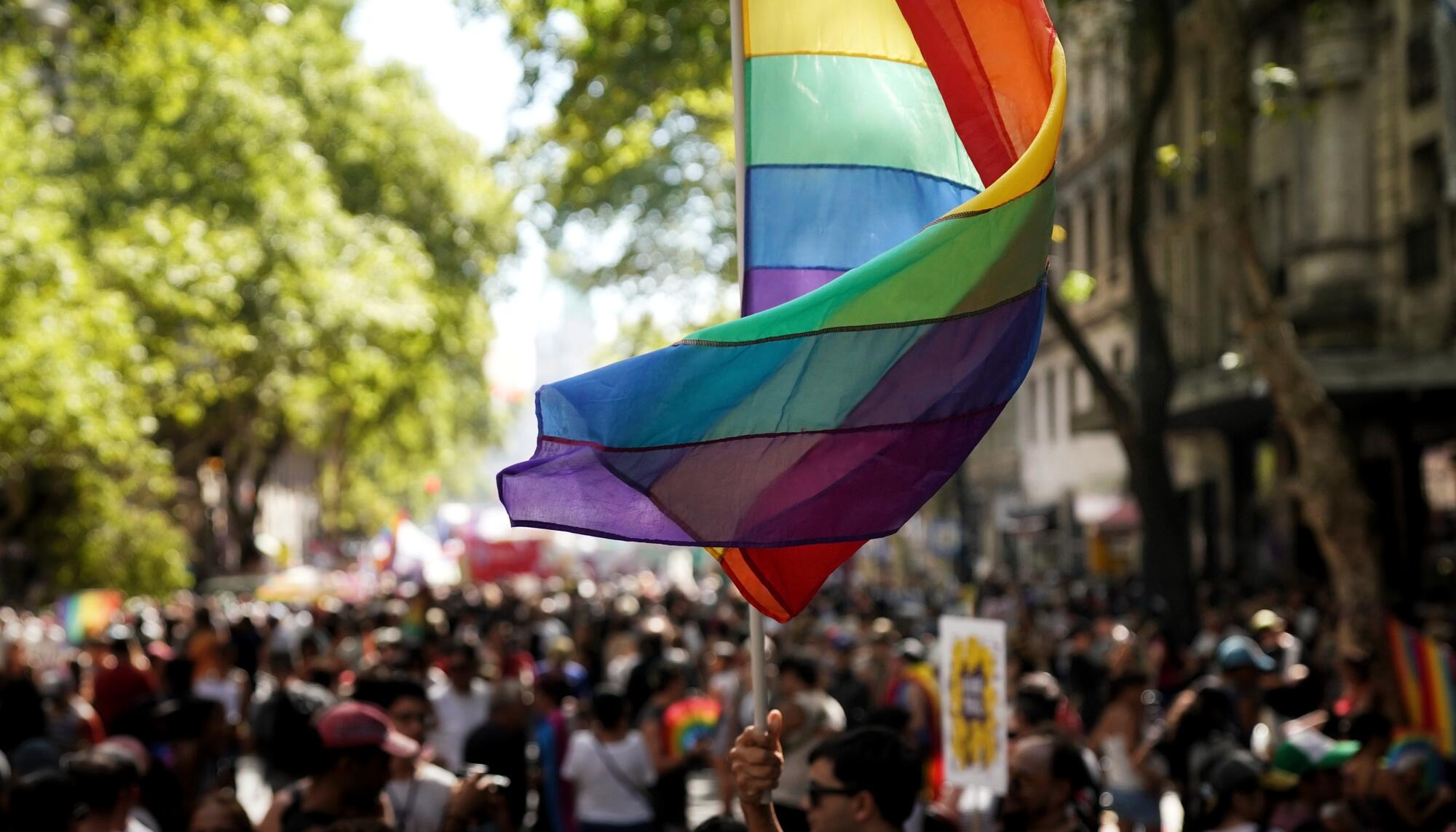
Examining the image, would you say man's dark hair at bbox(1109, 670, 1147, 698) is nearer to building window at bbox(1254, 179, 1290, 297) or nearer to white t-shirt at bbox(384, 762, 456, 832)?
white t-shirt at bbox(384, 762, 456, 832)

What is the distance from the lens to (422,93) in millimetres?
42500

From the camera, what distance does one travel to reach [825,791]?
14.8 feet

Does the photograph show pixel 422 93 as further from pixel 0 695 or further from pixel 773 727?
pixel 773 727

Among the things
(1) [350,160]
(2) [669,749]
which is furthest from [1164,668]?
(1) [350,160]

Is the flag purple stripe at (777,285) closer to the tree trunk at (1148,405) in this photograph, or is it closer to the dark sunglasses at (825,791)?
the dark sunglasses at (825,791)

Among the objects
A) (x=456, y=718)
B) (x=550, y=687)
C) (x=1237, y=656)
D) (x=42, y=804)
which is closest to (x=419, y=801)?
(x=42, y=804)

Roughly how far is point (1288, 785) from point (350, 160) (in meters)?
33.5

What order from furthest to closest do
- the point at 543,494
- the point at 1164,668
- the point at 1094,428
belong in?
1. the point at 1094,428
2. the point at 1164,668
3. the point at 543,494

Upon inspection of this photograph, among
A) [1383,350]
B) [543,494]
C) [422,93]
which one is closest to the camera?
[543,494]

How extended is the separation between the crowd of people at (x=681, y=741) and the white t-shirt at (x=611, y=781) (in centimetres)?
1

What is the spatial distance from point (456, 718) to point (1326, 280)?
19.5 metres

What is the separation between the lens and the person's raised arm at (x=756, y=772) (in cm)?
383

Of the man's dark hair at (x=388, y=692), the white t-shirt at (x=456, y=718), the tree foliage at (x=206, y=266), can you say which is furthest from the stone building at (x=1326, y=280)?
the tree foliage at (x=206, y=266)

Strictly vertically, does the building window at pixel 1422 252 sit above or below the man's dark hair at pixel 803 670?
above
